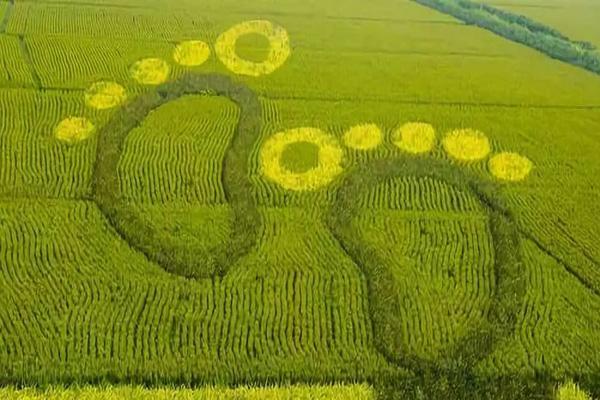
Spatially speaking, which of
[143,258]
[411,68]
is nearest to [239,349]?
[143,258]

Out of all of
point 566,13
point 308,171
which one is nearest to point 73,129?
point 308,171

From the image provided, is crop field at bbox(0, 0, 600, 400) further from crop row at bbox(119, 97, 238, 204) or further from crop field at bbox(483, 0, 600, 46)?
crop field at bbox(483, 0, 600, 46)

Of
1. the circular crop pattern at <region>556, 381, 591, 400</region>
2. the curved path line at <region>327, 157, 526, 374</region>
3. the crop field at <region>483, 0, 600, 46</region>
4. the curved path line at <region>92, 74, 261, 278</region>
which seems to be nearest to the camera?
the circular crop pattern at <region>556, 381, 591, 400</region>

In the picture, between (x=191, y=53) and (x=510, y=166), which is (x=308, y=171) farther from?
(x=191, y=53)

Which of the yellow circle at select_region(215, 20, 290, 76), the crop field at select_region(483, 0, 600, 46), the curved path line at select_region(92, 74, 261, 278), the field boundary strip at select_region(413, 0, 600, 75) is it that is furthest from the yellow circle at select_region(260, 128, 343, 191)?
the crop field at select_region(483, 0, 600, 46)

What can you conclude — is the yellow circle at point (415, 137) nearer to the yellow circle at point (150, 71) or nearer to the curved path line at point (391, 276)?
the curved path line at point (391, 276)

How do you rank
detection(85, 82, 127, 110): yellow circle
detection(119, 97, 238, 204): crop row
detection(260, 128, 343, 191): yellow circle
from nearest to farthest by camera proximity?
detection(119, 97, 238, 204): crop row → detection(260, 128, 343, 191): yellow circle → detection(85, 82, 127, 110): yellow circle

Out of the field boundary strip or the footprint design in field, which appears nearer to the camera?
the footprint design in field

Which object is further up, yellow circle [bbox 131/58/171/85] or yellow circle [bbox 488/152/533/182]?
yellow circle [bbox 131/58/171/85]
